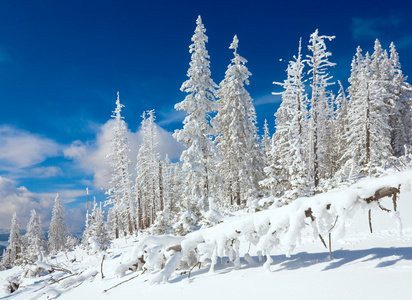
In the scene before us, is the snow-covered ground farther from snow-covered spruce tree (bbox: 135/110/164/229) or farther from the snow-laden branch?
snow-covered spruce tree (bbox: 135/110/164/229)

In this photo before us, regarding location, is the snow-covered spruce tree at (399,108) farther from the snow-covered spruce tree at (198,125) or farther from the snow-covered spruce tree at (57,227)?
the snow-covered spruce tree at (57,227)

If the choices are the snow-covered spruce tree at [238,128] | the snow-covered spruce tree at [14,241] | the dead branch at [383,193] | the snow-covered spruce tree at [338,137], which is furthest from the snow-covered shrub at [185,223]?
the snow-covered spruce tree at [14,241]

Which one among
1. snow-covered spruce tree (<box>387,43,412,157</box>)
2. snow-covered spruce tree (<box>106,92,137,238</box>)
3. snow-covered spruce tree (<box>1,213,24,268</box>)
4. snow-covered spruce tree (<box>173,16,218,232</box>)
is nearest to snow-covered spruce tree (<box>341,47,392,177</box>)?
snow-covered spruce tree (<box>387,43,412,157</box>)

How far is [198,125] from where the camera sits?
61.8 feet

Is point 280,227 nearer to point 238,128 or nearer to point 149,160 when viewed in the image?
point 238,128

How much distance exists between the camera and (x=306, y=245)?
4559 mm

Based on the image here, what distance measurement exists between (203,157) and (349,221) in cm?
1367

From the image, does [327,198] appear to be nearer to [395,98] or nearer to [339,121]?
[395,98]

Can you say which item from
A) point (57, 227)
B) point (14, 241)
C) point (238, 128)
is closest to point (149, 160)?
point (238, 128)

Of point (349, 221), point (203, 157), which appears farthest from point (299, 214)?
point (203, 157)

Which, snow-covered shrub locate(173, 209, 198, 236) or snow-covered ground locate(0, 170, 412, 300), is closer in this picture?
snow-covered ground locate(0, 170, 412, 300)

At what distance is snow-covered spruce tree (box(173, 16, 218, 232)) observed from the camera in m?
18.8

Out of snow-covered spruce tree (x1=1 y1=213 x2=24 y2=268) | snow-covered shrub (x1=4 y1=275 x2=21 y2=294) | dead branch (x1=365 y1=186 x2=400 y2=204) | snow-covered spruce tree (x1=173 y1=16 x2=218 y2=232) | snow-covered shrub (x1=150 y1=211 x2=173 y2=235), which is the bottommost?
snow-covered spruce tree (x1=1 y1=213 x2=24 y2=268)

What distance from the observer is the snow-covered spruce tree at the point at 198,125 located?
18.8 m
